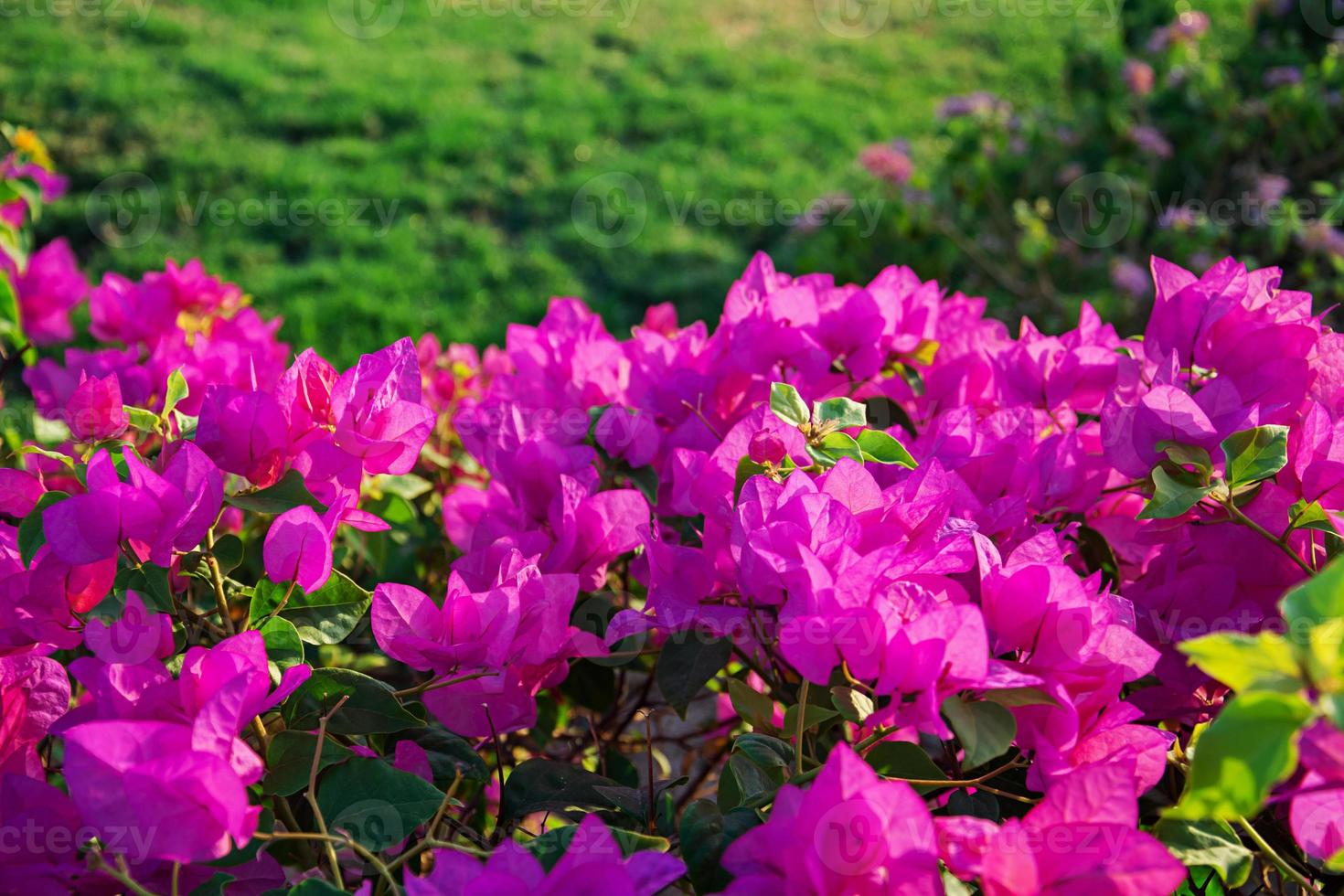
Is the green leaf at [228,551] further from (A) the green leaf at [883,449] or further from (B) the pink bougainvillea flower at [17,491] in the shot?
(A) the green leaf at [883,449]

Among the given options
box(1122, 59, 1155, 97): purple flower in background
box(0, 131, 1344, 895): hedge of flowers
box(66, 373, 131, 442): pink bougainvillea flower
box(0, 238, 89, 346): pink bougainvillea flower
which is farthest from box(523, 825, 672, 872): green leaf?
box(1122, 59, 1155, 97): purple flower in background

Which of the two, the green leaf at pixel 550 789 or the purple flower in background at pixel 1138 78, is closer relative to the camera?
the green leaf at pixel 550 789

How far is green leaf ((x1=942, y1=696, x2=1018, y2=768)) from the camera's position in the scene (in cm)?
68

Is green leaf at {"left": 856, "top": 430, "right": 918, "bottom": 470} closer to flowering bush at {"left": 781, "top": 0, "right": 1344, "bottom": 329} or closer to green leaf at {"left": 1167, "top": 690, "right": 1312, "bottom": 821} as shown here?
green leaf at {"left": 1167, "top": 690, "right": 1312, "bottom": 821}

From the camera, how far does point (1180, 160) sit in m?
3.57

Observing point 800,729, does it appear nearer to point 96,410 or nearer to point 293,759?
point 293,759

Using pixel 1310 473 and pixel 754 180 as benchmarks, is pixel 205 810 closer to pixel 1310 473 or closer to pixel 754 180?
pixel 1310 473

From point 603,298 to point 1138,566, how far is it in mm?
3072

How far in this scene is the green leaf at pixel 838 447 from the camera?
926mm

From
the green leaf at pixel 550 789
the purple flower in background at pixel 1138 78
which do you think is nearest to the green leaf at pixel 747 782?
the green leaf at pixel 550 789

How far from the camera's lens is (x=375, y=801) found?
782mm

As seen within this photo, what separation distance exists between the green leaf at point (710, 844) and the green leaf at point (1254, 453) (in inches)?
17.8

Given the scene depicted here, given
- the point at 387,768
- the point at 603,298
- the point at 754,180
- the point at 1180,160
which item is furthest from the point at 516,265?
the point at 387,768

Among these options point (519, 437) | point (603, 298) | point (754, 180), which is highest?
point (519, 437)
